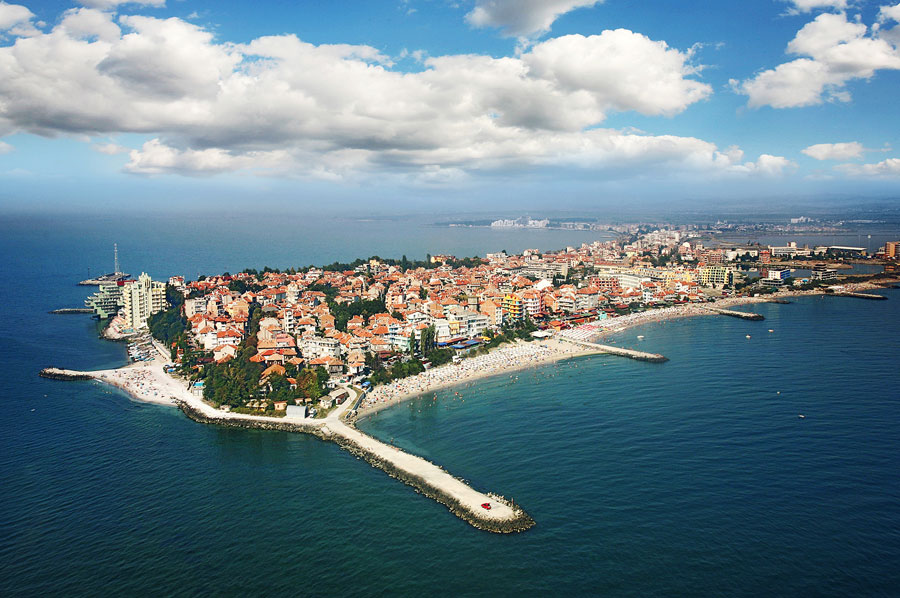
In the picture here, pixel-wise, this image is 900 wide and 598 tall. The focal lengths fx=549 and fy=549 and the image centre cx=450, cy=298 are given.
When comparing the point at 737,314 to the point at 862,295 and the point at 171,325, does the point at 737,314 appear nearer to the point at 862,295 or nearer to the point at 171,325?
the point at 862,295

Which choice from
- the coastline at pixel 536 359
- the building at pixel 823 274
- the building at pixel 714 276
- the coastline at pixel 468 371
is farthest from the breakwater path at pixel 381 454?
the building at pixel 823 274

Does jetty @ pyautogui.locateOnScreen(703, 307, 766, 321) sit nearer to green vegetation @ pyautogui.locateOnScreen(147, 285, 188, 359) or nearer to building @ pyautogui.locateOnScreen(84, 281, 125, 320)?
green vegetation @ pyautogui.locateOnScreen(147, 285, 188, 359)

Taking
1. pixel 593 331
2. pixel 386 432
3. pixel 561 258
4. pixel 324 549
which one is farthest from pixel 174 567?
pixel 561 258

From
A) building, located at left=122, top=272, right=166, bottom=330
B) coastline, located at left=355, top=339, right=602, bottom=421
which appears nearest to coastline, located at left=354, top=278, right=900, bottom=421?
coastline, located at left=355, top=339, right=602, bottom=421

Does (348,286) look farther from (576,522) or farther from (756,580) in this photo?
(756,580)

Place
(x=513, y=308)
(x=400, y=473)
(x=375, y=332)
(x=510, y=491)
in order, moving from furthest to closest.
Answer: (x=513, y=308) < (x=375, y=332) < (x=400, y=473) < (x=510, y=491)

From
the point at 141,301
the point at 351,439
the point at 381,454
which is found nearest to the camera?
the point at 381,454

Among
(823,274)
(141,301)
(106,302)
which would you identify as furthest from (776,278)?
(106,302)
